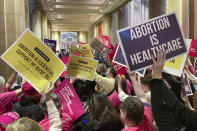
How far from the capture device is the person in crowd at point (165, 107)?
1.34 meters

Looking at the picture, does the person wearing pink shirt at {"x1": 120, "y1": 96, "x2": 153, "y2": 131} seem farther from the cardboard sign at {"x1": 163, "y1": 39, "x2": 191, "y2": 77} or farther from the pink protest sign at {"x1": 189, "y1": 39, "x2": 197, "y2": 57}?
the pink protest sign at {"x1": 189, "y1": 39, "x2": 197, "y2": 57}

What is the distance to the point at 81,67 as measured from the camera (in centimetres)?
293

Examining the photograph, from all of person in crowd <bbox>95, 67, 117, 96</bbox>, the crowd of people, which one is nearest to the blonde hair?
the crowd of people

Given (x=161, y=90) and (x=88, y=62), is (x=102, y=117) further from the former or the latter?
(x=88, y=62)

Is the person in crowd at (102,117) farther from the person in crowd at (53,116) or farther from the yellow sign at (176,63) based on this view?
the yellow sign at (176,63)

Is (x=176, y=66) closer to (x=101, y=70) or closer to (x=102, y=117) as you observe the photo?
(x=102, y=117)

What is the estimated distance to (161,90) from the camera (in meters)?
1.46

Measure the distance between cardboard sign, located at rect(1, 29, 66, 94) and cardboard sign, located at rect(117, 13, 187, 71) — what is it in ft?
2.60

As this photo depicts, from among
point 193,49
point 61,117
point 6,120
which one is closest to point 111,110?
point 61,117

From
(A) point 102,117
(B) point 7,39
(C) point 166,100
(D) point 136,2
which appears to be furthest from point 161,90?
(D) point 136,2

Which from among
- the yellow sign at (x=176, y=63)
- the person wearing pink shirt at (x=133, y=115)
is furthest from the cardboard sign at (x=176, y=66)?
the person wearing pink shirt at (x=133, y=115)

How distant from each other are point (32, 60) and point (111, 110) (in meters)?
0.96

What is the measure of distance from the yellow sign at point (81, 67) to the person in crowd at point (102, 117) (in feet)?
2.66

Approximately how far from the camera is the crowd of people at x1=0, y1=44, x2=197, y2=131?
1400 mm
